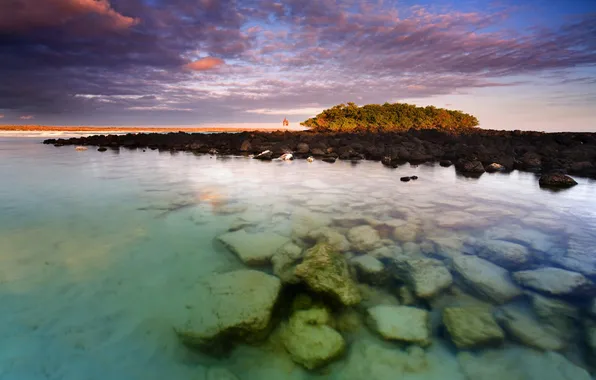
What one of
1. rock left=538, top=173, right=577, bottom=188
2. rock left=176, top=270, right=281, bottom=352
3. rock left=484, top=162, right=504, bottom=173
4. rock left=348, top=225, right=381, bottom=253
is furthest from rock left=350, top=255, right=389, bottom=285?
rock left=484, top=162, right=504, bottom=173

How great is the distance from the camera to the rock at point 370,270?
3.41m

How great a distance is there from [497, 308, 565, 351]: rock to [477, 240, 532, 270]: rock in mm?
1097

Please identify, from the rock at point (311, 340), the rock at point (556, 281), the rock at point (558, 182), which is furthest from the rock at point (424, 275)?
the rock at point (558, 182)

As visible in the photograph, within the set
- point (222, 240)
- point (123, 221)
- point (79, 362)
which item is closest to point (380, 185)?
point (222, 240)

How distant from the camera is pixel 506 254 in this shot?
4016mm

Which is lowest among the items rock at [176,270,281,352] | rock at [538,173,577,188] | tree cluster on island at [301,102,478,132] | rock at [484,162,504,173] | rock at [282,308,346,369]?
rock at [282,308,346,369]

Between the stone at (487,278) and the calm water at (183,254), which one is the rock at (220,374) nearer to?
the calm water at (183,254)

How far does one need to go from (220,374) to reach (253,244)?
2.03 m

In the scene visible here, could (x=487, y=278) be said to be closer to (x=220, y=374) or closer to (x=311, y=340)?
(x=311, y=340)

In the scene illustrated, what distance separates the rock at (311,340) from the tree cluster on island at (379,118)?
3823 cm

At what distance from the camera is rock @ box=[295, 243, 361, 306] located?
2.91 meters

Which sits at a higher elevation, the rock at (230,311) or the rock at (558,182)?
the rock at (558,182)

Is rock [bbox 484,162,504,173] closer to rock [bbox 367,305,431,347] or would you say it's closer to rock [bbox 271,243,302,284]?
rock [bbox 271,243,302,284]

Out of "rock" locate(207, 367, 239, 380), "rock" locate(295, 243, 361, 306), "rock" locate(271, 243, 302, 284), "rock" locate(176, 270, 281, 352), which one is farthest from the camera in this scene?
"rock" locate(271, 243, 302, 284)
